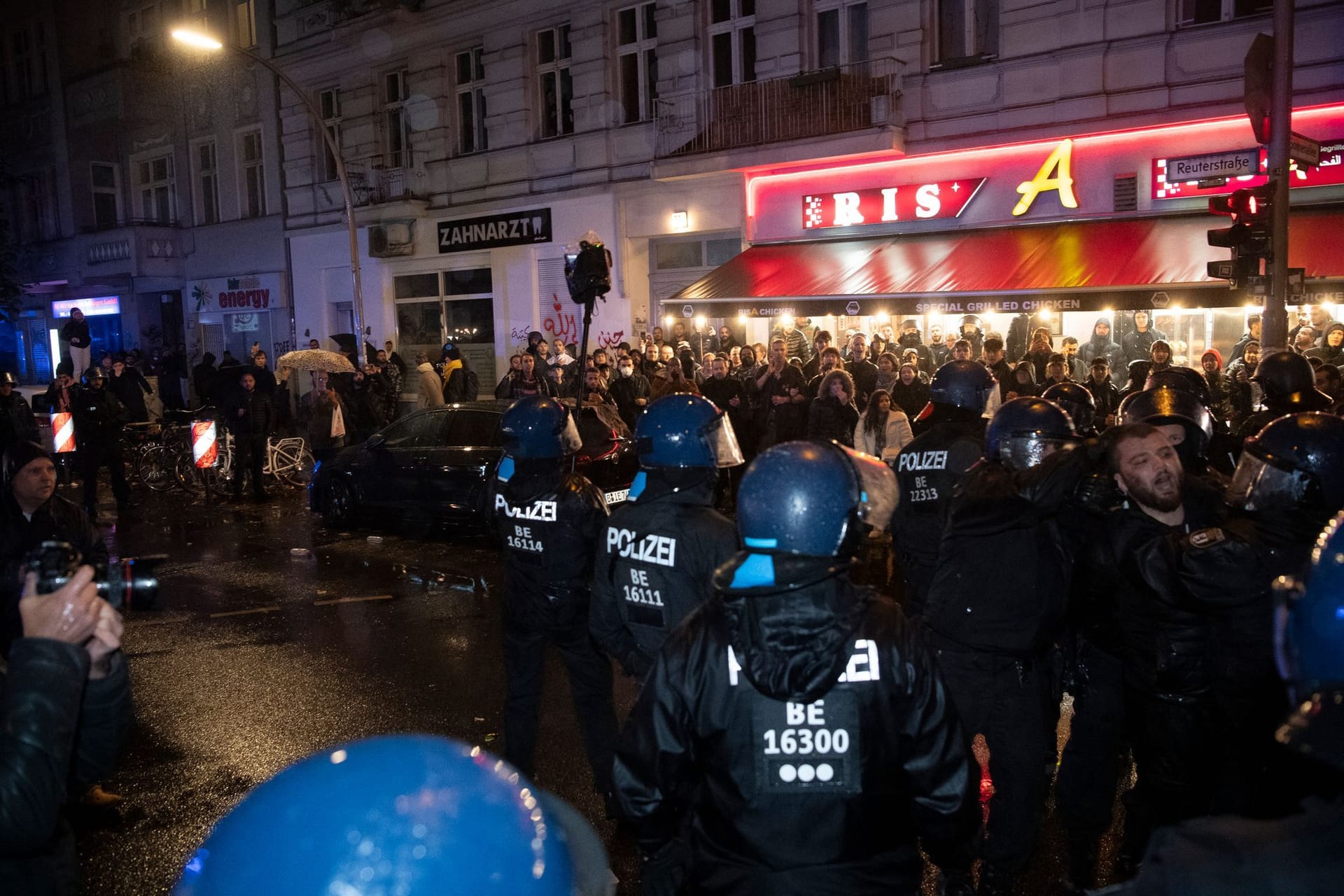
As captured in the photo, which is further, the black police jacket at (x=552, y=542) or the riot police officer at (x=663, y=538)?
the black police jacket at (x=552, y=542)

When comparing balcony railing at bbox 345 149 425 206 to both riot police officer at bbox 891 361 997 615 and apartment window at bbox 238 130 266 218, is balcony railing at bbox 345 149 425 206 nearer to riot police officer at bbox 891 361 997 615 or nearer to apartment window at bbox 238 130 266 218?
apartment window at bbox 238 130 266 218

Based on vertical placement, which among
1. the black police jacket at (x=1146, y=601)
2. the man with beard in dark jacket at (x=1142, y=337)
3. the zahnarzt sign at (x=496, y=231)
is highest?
the zahnarzt sign at (x=496, y=231)

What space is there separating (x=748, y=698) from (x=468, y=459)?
29.4ft

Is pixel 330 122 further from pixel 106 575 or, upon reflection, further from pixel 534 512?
pixel 106 575

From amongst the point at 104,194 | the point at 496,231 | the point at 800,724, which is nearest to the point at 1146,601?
the point at 800,724

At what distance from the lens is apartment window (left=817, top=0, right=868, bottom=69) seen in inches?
662

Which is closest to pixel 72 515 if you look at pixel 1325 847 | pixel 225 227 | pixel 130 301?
pixel 1325 847

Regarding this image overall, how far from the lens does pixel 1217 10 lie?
13.9 meters

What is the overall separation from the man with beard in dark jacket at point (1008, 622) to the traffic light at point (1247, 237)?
7833 millimetres

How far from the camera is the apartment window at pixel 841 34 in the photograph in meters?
16.8

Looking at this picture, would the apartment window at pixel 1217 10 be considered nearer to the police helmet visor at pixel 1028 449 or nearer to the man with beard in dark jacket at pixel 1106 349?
the man with beard in dark jacket at pixel 1106 349

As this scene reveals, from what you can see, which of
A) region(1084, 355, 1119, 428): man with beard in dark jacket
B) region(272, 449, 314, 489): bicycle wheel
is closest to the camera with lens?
region(1084, 355, 1119, 428): man with beard in dark jacket

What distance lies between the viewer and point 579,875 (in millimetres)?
1383

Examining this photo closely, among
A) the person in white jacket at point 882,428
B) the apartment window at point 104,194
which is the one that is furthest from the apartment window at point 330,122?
the person in white jacket at point 882,428
